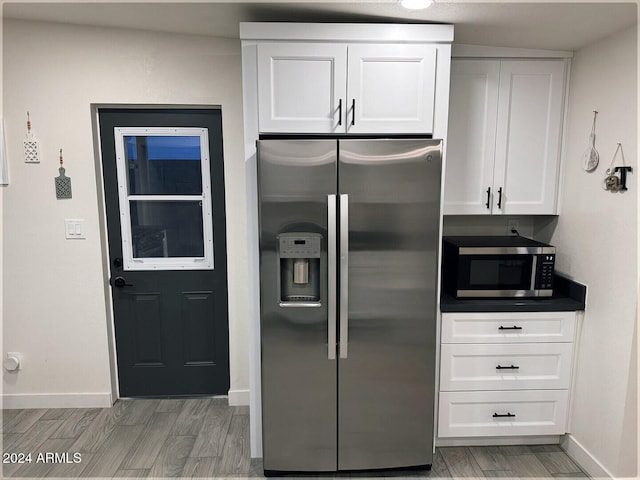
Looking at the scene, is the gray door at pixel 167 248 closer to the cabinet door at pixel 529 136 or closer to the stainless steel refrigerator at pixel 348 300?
the stainless steel refrigerator at pixel 348 300

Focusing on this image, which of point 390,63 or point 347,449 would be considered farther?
point 347,449

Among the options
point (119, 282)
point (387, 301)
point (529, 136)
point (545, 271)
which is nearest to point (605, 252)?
point (545, 271)

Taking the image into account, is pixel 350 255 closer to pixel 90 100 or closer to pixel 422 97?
pixel 422 97

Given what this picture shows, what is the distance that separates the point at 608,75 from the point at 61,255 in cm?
337

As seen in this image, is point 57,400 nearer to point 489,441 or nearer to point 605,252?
point 489,441

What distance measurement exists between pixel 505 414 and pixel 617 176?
56.1 inches

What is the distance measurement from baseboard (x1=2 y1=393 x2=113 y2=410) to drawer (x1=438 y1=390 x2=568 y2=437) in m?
2.27

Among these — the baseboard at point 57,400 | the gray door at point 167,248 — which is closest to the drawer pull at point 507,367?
the gray door at point 167,248

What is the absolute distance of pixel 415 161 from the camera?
1.94 m

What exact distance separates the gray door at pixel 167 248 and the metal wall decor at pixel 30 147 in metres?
0.38

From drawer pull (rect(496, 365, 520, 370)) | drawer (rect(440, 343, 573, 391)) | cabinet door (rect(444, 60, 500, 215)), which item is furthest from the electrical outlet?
drawer pull (rect(496, 365, 520, 370))

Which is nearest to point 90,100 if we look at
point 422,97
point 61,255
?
point 61,255

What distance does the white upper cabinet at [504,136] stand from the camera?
2.38 m

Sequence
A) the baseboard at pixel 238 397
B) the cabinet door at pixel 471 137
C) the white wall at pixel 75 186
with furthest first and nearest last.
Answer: the baseboard at pixel 238 397 → the white wall at pixel 75 186 → the cabinet door at pixel 471 137
